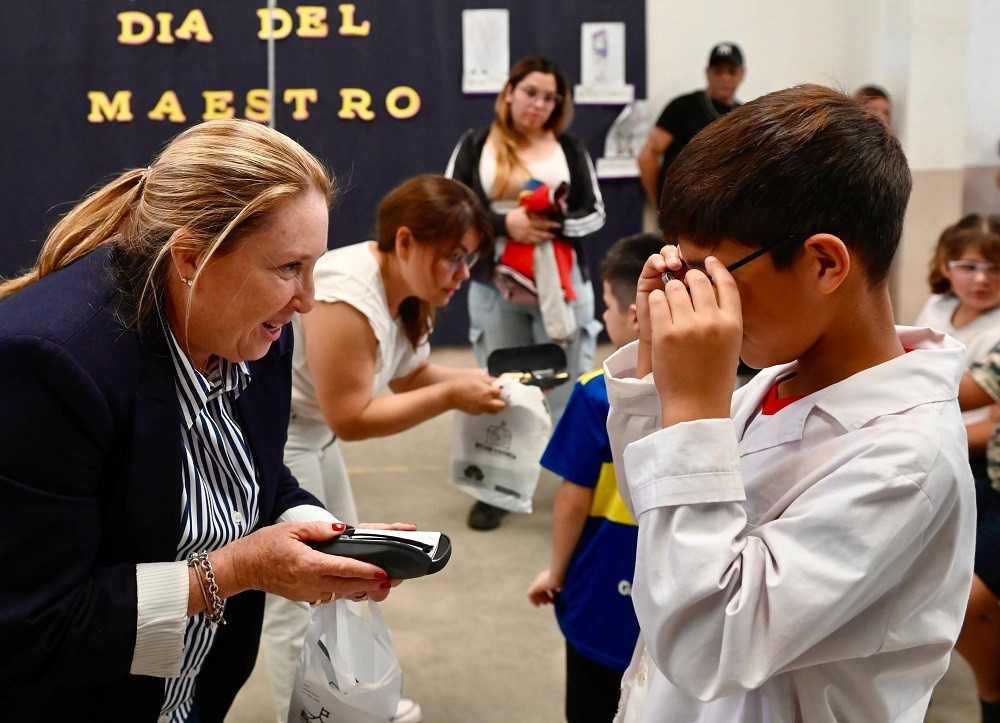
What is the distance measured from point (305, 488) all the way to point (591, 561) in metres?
0.81

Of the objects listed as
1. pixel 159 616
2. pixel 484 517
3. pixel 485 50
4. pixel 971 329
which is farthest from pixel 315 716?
pixel 485 50

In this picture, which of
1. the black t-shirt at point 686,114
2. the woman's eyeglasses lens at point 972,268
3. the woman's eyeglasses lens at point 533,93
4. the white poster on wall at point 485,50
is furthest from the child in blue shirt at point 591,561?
the white poster on wall at point 485,50

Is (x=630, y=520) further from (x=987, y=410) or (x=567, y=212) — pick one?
(x=567, y=212)

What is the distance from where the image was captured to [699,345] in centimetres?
94

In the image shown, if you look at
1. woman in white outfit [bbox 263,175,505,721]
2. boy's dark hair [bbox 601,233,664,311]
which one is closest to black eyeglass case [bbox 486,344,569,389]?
woman in white outfit [bbox 263,175,505,721]

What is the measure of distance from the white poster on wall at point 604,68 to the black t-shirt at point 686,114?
451mm

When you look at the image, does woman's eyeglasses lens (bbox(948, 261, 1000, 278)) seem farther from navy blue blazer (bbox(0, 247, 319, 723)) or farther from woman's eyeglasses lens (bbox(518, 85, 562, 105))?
navy blue blazer (bbox(0, 247, 319, 723))

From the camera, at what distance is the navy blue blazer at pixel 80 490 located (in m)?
1.11

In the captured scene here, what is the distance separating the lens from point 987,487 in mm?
2346

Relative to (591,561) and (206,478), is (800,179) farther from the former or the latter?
(591,561)

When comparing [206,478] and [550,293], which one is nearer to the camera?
[206,478]

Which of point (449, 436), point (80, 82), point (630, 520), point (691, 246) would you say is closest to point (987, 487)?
point (630, 520)

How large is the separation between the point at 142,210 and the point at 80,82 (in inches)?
204

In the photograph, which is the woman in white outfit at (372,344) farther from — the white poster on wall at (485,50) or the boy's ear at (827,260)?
the white poster on wall at (485,50)
